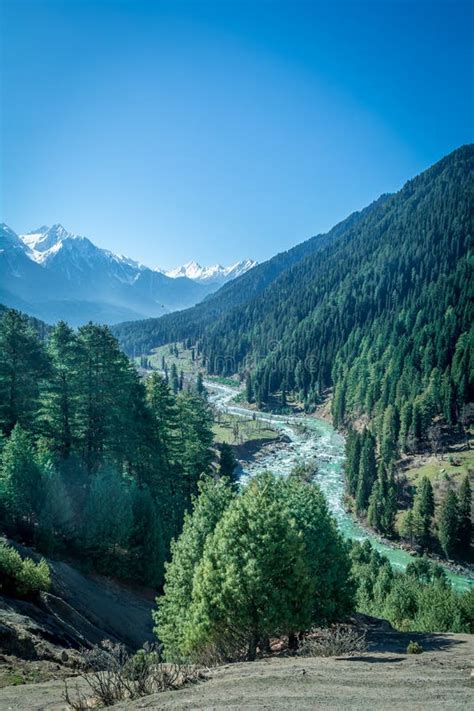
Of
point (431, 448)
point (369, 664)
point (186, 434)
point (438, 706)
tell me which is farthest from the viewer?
point (431, 448)

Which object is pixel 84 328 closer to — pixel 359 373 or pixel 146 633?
pixel 146 633

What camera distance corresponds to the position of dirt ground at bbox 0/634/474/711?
508 inches

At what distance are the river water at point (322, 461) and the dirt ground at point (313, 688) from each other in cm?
6090

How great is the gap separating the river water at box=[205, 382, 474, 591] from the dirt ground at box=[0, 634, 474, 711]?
200 ft

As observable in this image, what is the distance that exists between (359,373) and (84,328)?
537 ft

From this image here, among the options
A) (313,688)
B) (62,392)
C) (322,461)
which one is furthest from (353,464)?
(313,688)

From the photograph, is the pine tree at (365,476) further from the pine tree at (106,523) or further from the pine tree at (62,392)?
the pine tree at (62,392)

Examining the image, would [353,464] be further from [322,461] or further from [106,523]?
[106,523]

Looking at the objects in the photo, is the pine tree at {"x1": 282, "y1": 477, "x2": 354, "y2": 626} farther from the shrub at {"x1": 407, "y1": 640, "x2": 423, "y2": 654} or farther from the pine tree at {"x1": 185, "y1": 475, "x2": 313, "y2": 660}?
the pine tree at {"x1": 185, "y1": 475, "x2": 313, "y2": 660}

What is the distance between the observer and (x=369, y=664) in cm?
1703

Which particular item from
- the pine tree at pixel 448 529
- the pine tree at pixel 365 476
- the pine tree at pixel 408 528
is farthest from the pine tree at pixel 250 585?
the pine tree at pixel 365 476

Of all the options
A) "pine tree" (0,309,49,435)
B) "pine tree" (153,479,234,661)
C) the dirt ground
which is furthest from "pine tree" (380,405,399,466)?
the dirt ground

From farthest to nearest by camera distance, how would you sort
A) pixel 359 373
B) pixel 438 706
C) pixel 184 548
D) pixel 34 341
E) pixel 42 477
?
pixel 359 373
pixel 34 341
pixel 42 477
pixel 184 548
pixel 438 706

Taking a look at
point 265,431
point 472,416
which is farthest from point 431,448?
point 265,431
